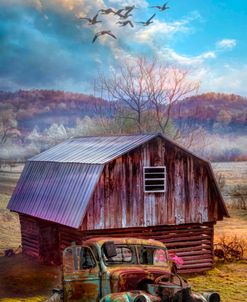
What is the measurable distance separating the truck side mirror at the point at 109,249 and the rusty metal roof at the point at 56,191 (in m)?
6.19

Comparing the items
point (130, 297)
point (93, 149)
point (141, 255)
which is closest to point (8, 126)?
point (93, 149)

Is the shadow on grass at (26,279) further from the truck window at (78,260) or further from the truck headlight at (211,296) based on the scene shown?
the truck headlight at (211,296)

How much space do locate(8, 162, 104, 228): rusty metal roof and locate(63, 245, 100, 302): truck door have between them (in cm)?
585

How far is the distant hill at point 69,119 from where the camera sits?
224 ft

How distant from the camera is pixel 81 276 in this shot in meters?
13.7

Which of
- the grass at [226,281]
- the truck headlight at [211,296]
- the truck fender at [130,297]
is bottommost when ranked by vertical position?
the grass at [226,281]

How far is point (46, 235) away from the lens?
81.9 feet

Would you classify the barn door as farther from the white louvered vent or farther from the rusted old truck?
the rusted old truck

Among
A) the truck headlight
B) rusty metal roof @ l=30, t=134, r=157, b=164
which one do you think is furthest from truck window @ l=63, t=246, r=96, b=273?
rusty metal roof @ l=30, t=134, r=157, b=164

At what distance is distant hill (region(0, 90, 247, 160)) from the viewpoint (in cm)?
6825

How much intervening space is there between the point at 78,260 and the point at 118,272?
116 centimetres

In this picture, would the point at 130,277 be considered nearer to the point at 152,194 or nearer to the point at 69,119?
the point at 152,194

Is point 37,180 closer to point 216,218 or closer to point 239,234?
point 216,218

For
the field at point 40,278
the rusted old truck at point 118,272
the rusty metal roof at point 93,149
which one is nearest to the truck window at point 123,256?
the rusted old truck at point 118,272
